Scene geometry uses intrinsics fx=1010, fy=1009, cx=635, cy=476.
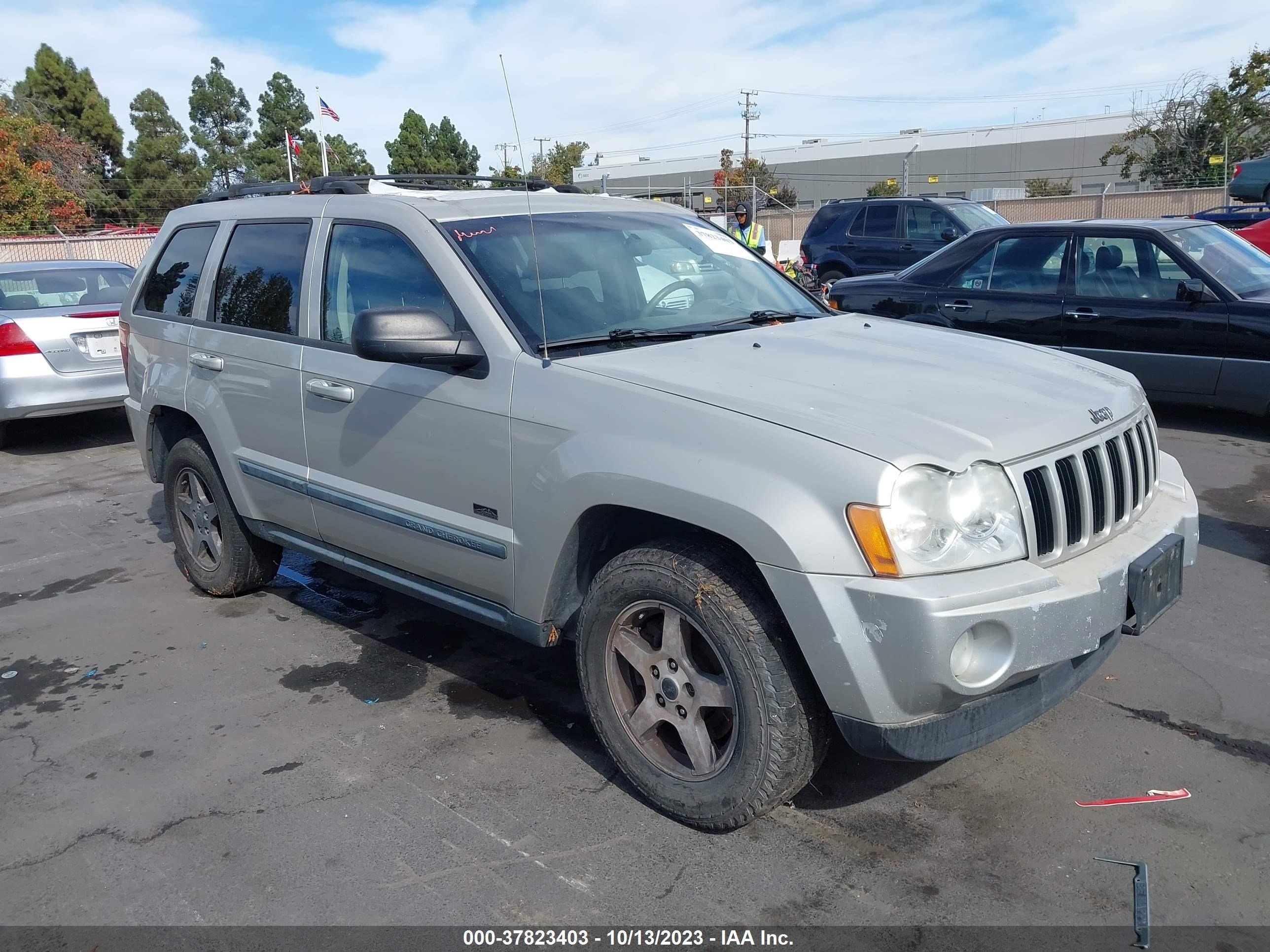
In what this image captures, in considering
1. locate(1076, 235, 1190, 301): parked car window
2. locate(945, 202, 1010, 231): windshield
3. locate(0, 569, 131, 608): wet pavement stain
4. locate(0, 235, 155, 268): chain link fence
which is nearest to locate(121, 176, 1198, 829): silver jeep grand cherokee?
locate(0, 569, 131, 608): wet pavement stain

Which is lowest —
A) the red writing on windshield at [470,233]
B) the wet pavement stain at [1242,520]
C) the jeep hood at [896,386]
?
the wet pavement stain at [1242,520]

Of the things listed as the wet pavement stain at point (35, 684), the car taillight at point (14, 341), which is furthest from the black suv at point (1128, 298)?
the car taillight at point (14, 341)

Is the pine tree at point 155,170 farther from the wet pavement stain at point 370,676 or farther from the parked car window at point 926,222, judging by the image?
the wet pavement stain at point 370,676

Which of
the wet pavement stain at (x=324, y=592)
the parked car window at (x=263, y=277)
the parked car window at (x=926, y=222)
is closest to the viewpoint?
the parked car window at (x=263, y=277)

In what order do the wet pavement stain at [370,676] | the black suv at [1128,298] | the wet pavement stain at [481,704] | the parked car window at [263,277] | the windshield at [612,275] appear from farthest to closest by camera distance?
1. the black suv at [1128,298]
2. the parked car window at [263,277]
3. the wet pavement stain at [370,676]
4. the wet pavement stain at [481,704]
5. the windshield at [612,275]

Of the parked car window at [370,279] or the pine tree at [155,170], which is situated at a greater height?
the pine tree at [155,170]

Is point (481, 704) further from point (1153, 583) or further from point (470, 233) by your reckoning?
point (1153, 583)

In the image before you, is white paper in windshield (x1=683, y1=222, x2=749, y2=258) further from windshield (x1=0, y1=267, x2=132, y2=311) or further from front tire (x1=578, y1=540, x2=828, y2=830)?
windshield (x1=0, y1=267, x2=132, y2=311)

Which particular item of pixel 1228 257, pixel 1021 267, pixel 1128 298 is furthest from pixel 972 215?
pixel 1128 298

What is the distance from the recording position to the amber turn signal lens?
8.26 ft

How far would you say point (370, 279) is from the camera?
12.9 ft

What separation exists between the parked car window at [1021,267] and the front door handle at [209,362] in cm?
631

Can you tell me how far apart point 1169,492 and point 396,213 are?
2.95m

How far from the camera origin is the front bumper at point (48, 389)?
8.31 meters
